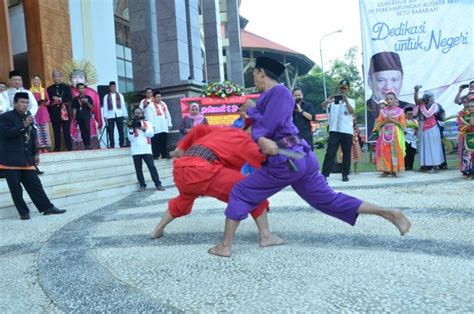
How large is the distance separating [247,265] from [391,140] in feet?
19.6

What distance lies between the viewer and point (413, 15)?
32.8 feet

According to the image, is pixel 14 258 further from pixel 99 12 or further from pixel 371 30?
pixel 99 12

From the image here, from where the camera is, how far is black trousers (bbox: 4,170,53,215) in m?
5.67

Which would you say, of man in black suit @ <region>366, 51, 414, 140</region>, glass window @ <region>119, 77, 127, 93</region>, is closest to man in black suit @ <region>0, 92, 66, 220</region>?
man in black suit @ <region>366, 51, 414, 140</region>

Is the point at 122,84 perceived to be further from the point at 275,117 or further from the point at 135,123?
the point at 275,117

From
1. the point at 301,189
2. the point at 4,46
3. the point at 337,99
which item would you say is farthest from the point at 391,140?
the point at 4,46

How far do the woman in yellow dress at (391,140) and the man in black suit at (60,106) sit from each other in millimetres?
6610

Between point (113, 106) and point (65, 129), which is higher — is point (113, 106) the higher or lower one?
the higher one

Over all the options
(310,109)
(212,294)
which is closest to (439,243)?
(212,294)

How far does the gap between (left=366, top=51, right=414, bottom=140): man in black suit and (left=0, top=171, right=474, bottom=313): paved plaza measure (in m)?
5.28

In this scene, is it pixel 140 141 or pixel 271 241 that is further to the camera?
pixel 140 141

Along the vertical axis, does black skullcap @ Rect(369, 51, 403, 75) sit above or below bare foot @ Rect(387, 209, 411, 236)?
above

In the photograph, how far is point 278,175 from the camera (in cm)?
321

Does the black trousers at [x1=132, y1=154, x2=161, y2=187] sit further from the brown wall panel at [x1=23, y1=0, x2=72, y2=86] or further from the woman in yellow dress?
the brown wall panel at [x1=23, y1=0, x2=72, y2=86]
